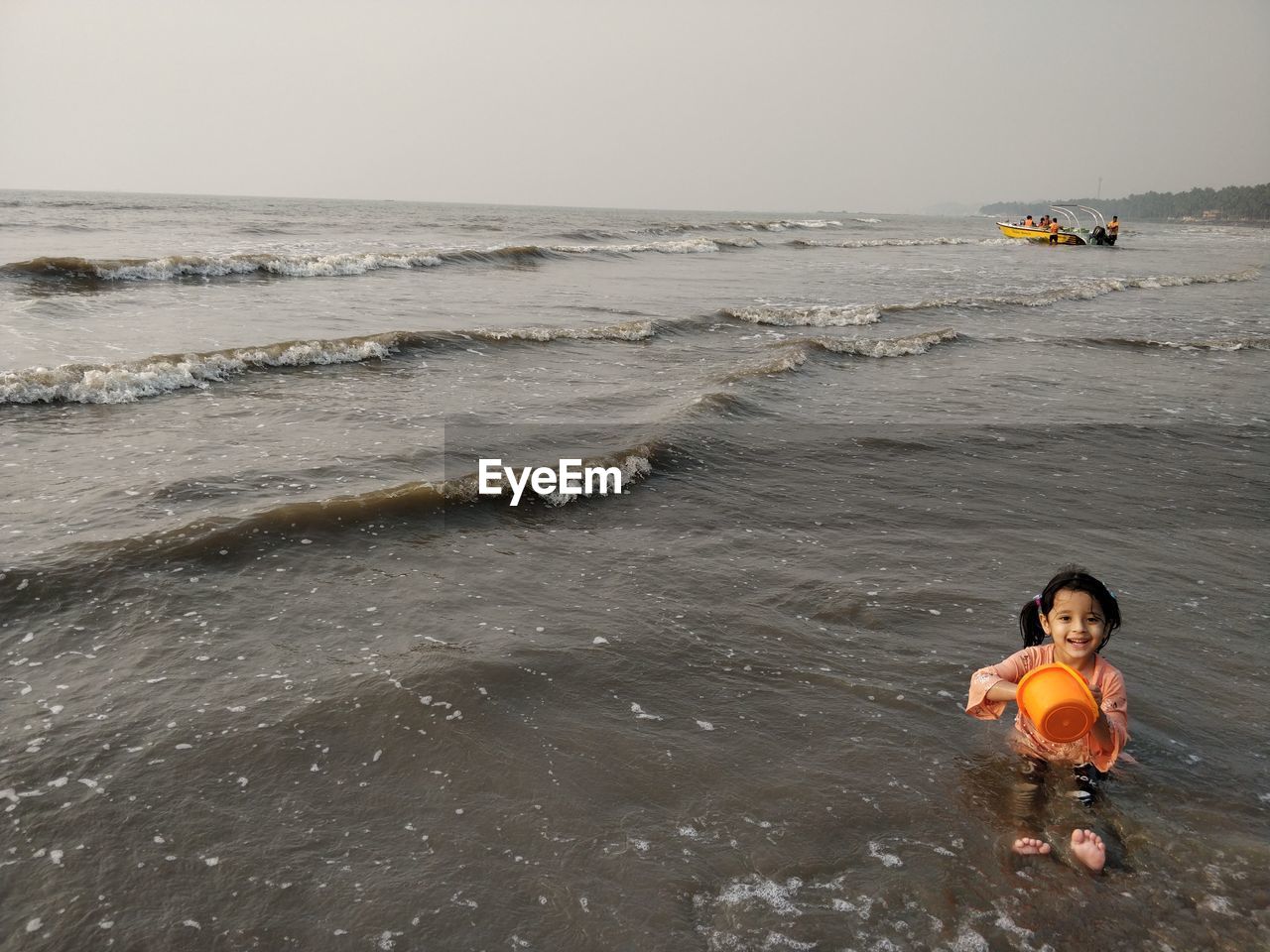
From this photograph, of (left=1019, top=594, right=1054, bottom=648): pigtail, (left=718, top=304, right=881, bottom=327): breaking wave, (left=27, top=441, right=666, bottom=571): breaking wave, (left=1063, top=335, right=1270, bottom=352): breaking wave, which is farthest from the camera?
(left=718, top=304, right=881, bottom=327): breaking wave

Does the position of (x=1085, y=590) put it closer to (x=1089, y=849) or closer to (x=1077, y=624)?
(x=1077, y=624)

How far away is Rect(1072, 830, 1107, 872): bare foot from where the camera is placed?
3.12 metres

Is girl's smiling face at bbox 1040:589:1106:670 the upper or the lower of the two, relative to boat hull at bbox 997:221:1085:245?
lower

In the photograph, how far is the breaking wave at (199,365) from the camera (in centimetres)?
931

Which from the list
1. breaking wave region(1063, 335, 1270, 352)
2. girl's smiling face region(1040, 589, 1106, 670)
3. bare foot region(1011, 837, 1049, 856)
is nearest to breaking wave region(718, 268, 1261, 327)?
breaking wave region(1063, 335, 1270, 352)

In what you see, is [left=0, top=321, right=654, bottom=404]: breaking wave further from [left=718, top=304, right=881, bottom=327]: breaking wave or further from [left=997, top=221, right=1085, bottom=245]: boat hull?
[left=997, top=221, right=1085, bottom=245]: boat hull

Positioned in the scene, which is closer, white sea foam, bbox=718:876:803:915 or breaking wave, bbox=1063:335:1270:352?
white sea foam, bbox=718:876:803:915

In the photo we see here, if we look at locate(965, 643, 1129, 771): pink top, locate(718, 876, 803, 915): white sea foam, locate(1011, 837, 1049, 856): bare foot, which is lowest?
locate(718, 876, 803, 915): white sea foam

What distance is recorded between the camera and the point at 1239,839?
3.26 m

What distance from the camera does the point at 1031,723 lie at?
3.63 m

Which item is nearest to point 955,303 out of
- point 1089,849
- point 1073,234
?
point 1089,849

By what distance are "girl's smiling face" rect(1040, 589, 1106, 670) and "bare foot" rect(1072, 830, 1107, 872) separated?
811 millimetres

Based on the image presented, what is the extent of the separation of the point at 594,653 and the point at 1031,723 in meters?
2.20

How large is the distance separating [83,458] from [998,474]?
8395 mm
